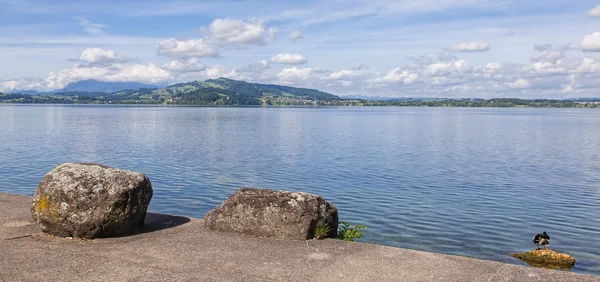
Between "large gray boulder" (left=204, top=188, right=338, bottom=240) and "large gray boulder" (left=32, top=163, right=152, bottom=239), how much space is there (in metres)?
2.73

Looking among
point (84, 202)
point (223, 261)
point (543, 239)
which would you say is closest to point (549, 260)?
point (543, 239)

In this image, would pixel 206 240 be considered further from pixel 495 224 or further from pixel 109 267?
pixel 495 224

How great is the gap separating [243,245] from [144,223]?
14.0 feet

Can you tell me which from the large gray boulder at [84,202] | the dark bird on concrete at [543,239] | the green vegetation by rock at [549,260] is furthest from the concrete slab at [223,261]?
the dark bird on concrete at [543,239]

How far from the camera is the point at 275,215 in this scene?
14.5 metres

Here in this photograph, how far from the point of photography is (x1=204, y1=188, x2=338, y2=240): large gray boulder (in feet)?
47.1

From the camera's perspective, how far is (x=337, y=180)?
3700cm

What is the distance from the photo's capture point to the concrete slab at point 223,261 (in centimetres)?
1113

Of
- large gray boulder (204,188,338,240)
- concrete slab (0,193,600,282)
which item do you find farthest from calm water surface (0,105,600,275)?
concrete slab (0,193,600,282)

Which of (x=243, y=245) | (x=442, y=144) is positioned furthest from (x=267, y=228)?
(x=442, y=144)

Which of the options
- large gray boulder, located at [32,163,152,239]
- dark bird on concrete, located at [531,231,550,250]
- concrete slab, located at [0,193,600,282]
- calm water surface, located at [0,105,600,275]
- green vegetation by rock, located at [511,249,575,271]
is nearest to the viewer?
concrete slab, located at [0,193,600,282]

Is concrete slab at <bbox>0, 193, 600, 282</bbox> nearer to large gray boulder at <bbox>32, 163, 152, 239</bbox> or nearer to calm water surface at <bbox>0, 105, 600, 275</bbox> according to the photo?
large gray boulder at <bbox>32, 163, 152, 239</bbox>

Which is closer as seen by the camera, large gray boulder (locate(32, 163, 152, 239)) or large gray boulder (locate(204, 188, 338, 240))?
large gray boulder (locate(32, 163, 152, 239))

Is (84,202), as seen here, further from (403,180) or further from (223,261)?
(403,180)
